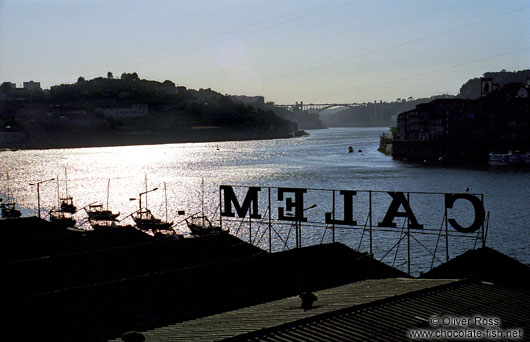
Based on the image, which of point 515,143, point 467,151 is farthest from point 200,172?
point 515,143

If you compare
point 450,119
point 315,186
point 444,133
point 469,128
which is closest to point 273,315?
point 315,186

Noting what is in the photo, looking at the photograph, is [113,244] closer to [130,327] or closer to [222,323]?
[130,327]

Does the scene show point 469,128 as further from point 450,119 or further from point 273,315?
point 273,315

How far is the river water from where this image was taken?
49969 mm

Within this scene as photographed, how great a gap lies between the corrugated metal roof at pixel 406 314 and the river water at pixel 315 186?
15587mm

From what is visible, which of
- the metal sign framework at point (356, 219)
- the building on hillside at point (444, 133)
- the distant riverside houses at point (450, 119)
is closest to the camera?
the metal sign framework at point (356, 219)

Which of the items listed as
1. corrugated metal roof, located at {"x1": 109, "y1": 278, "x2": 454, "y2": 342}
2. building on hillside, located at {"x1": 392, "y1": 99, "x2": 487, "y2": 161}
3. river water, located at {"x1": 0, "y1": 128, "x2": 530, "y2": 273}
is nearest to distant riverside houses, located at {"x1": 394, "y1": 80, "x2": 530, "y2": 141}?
building on hillside, located at {"x1": 392, "y1": 99, "x2": 487, "y2": 161}

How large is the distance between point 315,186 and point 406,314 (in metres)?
77.1

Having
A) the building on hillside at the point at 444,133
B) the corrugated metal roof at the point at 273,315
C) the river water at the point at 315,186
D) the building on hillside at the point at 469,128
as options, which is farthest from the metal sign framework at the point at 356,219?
the building on hillside at the point at 444,133

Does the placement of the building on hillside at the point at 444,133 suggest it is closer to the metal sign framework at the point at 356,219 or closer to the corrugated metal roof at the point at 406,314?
the metal sign framework at the point at 356,219

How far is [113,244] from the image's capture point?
3334cm

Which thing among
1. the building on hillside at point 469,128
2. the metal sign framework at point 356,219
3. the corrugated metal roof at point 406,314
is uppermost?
the building on hillside at point 469,128

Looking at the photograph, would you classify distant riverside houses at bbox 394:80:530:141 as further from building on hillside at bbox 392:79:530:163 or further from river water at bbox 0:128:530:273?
river water at bbox 0:128:530:273

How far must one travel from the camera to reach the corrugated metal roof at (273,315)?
47.6ft
